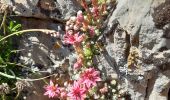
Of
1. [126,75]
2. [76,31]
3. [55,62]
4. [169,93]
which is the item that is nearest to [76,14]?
[76,31]

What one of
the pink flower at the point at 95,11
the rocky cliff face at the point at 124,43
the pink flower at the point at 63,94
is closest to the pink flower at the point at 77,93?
the pink flower at the point at 63,94

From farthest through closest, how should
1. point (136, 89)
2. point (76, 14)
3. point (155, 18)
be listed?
point (76, 14) < point (136, 89) < point (155, 18)

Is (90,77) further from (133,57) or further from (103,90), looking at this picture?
(133,57)

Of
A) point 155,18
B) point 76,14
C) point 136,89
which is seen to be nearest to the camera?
point 155,18

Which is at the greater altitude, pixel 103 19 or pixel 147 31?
pixel 103 19

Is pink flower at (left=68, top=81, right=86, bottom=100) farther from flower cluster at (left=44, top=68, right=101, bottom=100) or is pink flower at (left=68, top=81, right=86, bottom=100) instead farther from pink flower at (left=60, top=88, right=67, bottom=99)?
pink flower at (left=60, top=88, right=67, bottom=99)

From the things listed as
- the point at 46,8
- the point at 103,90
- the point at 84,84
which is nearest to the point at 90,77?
the point at 84,84

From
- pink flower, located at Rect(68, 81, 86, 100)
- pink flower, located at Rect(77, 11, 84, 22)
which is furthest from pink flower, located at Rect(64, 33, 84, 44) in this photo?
pink flower, located at Rect(68, 81, 86, 100)

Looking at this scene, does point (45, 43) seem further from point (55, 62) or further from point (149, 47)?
point (149, 47)
